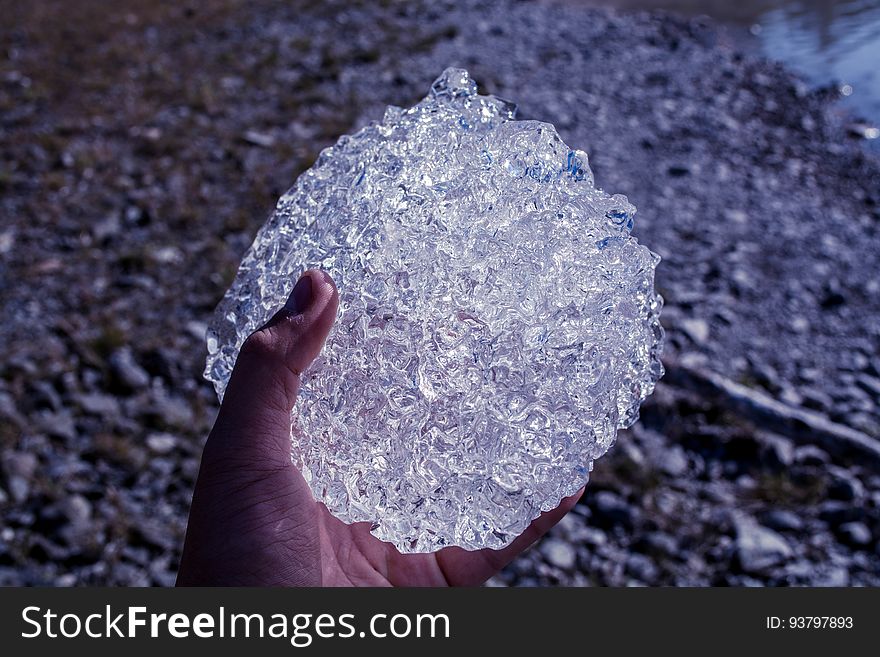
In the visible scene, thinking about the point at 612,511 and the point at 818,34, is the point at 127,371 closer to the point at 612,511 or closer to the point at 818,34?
the point at 612,511

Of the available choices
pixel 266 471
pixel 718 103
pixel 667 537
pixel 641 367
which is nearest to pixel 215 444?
pixel 266 471

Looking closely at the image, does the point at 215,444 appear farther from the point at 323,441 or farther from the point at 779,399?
the point at 779,399

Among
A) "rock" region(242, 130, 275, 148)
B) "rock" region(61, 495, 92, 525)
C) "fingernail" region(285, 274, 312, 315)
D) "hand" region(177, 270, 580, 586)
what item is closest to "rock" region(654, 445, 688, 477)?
"hand" region(177, 270, 580, 586)

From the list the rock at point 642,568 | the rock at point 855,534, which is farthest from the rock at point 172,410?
the rock at point 855,534

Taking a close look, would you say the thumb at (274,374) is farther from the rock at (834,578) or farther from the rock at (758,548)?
the rock at (834,578)

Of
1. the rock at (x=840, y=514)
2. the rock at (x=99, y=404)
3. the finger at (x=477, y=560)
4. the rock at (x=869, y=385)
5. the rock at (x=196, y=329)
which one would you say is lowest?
the rock at (x=869, y=385)

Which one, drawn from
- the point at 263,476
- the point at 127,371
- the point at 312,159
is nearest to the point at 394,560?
the point at 263,476
